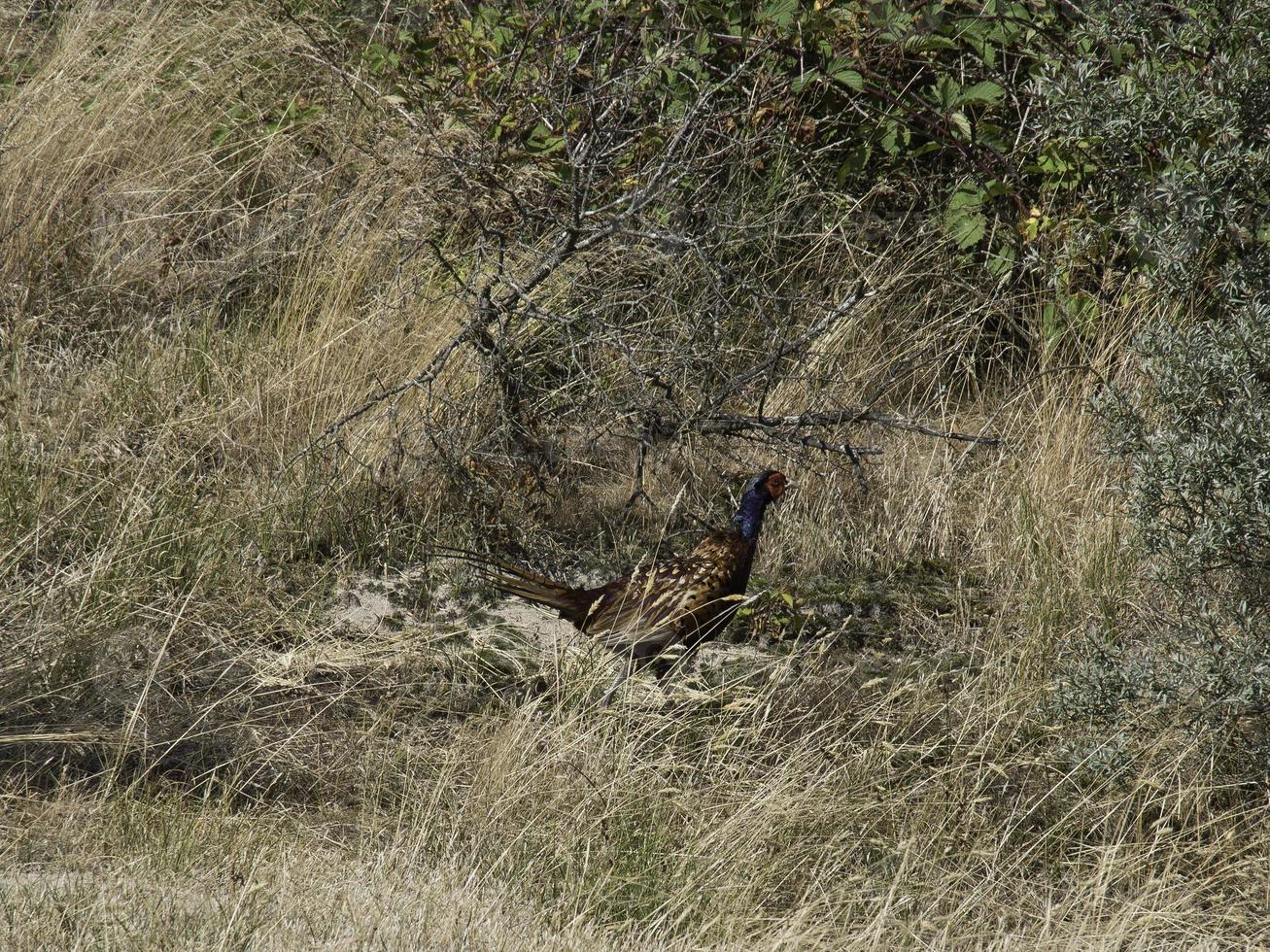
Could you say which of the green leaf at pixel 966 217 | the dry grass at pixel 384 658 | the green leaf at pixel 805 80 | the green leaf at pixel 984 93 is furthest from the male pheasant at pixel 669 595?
the green leaf at pixel 984 93

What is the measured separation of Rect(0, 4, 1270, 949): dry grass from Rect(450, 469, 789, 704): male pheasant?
0.70 feet

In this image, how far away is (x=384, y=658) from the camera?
4961 millimetres

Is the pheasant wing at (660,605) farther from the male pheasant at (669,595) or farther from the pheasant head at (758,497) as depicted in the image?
the pheasant head at (758,497)

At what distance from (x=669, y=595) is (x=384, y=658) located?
933 mm

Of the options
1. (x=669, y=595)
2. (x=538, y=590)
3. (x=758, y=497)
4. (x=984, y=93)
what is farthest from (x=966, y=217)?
(x=538, y=590)

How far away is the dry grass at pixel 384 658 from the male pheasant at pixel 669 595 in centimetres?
21

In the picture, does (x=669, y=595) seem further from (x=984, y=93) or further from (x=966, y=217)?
(x=984, y=93)

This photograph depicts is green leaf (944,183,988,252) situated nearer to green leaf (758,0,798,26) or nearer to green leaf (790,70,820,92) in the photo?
green leaf (790,70,820,92)

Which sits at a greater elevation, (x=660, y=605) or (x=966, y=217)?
(x=966, y=217)

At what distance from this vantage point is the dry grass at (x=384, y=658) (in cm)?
364

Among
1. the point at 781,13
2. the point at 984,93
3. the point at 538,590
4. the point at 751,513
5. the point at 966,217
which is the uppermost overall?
the point at 781,13

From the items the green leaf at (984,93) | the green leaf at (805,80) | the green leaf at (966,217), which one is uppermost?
the green leaf at (805,80)

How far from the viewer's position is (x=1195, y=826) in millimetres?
4203

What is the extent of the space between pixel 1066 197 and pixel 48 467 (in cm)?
429
